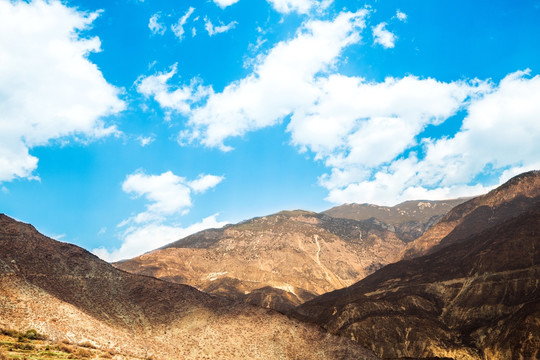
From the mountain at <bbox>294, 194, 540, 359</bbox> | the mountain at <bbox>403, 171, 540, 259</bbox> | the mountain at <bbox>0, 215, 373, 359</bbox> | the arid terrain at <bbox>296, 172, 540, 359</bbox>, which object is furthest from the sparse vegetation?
the mountain at <bbox>403, 171, 540, 259</bbox>

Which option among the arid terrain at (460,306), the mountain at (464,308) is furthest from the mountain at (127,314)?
Answer: the arid terrain at (460,306)

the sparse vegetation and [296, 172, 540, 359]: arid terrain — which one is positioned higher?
the sparse vegetation

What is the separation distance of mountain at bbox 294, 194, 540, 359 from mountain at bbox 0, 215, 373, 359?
104 ft

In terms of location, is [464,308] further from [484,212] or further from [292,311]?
[484,212]

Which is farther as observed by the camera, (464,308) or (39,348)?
(464,308)

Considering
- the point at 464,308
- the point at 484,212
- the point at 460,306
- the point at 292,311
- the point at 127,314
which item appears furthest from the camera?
the point at 484,212

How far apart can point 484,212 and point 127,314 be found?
17522cm

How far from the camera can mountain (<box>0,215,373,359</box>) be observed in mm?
46344

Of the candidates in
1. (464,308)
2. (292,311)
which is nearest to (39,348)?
(292,311)

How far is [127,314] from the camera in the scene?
58625 millimetres

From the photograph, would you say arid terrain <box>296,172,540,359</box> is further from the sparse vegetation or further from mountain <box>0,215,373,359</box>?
the sparse vegetation

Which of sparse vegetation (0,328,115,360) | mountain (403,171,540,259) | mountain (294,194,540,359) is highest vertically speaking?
mountain (403,171,540,259)

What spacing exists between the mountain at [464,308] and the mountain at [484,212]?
49.9 metres

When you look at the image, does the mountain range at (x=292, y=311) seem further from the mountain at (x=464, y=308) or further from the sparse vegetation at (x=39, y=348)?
the sparse vegetation at (x=39, y=348)
